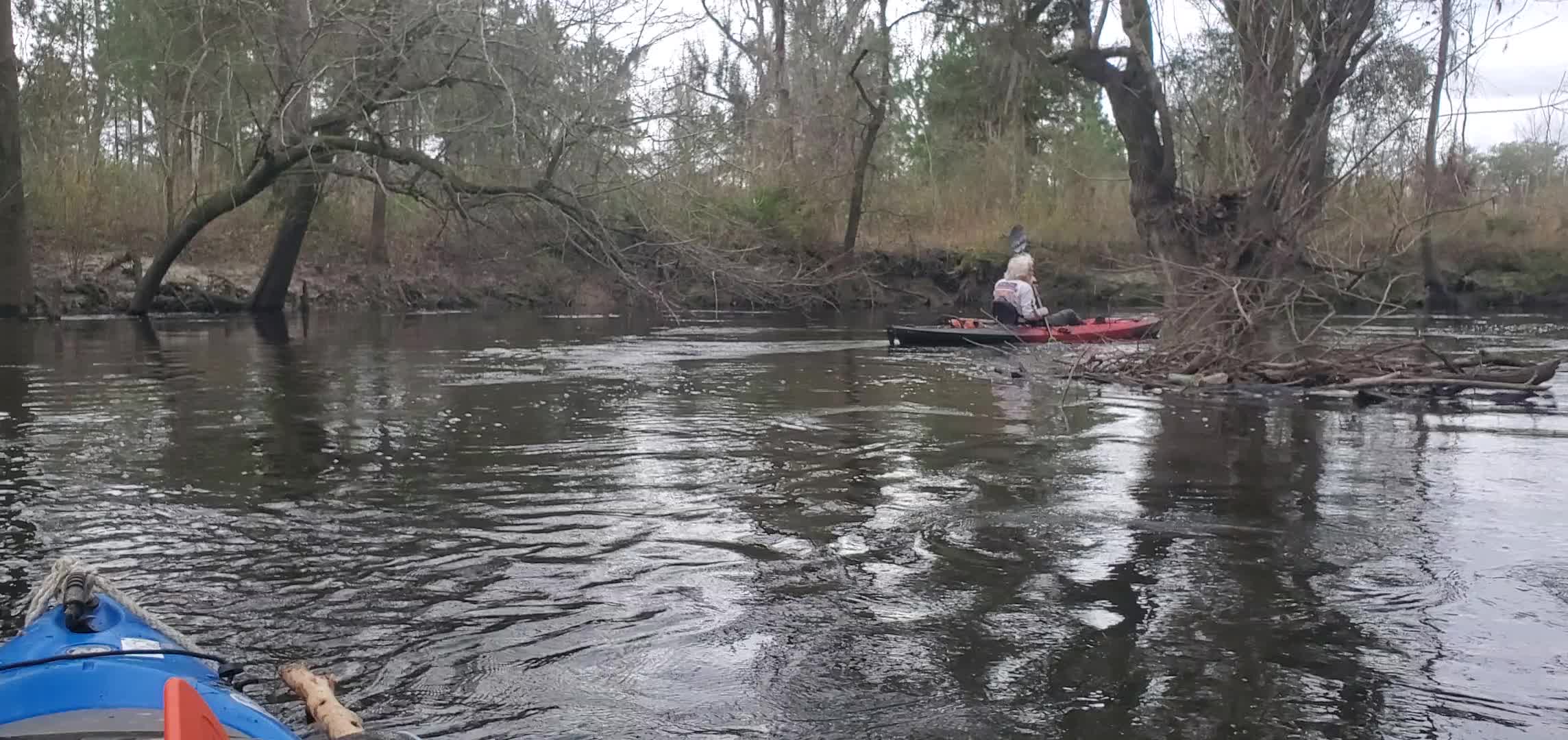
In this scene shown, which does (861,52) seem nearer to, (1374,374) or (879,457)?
(1374,374)

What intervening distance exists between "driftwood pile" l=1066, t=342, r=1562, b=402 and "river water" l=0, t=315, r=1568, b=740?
1.61 ft

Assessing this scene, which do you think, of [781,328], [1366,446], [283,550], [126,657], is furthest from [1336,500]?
[781,328]

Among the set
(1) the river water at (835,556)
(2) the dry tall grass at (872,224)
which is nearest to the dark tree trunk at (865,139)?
(2) the dry tall grass at (872,224)

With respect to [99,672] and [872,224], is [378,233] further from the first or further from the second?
[99,672]

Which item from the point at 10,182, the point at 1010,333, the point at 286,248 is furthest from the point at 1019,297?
the point at 10,182

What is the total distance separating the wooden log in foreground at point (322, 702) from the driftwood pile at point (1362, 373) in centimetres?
874

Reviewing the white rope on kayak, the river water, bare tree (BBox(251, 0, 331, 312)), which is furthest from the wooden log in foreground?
bare tree (BBox(251, 0, 331, 312))

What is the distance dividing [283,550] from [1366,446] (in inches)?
264

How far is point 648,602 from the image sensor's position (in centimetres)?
485

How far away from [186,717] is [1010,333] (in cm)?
1444

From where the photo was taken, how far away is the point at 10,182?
19203 millimetres

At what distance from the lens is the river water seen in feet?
12.8

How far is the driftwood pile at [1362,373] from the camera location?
1116 cm

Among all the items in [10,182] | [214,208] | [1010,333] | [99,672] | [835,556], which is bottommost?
[835,556]
